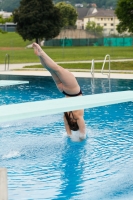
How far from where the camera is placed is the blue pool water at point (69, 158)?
295 inches

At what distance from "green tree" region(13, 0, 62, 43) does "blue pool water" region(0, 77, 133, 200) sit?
61.6 m

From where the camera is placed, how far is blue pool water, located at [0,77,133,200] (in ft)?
24.6

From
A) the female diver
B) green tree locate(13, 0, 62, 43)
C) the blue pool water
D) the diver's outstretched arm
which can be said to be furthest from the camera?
green tree locate(13, 0, 62, 43)

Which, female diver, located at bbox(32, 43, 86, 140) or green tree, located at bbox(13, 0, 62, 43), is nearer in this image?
female diver, located at bbox(32, 43, 86, 140)

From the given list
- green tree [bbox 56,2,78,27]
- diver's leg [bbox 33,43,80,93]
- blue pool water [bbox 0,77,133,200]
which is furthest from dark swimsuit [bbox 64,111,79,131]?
green tree [bbox 56,2,78,27]

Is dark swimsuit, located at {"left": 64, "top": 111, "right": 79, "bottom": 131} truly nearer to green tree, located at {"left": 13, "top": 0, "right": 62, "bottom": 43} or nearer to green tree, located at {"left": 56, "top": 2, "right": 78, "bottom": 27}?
green tree, located at {"left": 13, "top": 0, "right": 62, "bottom": 43}

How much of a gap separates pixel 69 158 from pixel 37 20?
69.4m

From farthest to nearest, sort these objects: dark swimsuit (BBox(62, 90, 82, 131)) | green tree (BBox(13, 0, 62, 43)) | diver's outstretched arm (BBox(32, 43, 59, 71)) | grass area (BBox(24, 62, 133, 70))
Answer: green tree (BBox(13, 0, 62, 43)) < grass area (BBox(24, 62, 133, 70)) < dark swimsuit (BBox(62, 90, 82, 131)) < diver's outstretched arm (BBox(32, 43, 59, 71))

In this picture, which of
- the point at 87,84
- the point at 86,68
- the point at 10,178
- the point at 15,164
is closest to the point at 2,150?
the point at 15,164

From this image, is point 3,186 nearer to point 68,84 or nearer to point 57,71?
point 57,71

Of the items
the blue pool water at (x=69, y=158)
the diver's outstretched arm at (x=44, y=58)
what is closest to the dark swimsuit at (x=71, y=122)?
the blue pool water at (x=69, y=158)

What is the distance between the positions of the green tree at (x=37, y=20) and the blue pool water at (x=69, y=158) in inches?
2424

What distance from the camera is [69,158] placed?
9312 mm

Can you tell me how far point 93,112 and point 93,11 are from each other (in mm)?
188760
